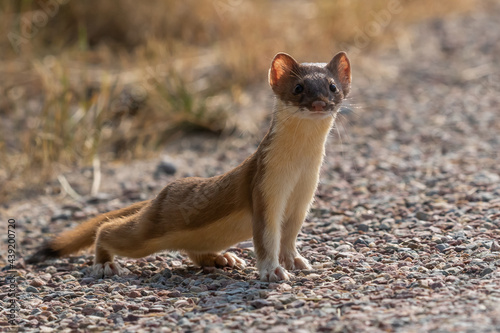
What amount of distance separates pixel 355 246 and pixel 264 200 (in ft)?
2.99

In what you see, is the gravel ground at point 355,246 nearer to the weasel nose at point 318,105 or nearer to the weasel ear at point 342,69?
the weasel ear at point 342,69

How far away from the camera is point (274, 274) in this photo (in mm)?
4289

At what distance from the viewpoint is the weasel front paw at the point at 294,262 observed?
4.55 metres

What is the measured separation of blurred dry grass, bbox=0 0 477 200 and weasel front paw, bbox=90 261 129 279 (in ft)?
8.33

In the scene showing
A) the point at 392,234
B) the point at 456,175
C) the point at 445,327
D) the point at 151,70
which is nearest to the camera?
the point at 445,327

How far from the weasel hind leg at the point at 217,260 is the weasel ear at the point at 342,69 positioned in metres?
1.25

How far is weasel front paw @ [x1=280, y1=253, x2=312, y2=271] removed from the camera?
4547 mm

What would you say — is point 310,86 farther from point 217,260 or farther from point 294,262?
point 217,260

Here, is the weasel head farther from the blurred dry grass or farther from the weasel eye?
the blurred dry grass

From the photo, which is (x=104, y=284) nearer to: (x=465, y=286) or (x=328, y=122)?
(x=328, y=122)

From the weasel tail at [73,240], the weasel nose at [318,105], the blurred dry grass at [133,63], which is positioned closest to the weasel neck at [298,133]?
the weasel nose at [318,105]

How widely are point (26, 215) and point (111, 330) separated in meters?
3.18

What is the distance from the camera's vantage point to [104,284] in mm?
4559

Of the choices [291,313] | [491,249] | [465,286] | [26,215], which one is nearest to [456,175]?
[491,249]
